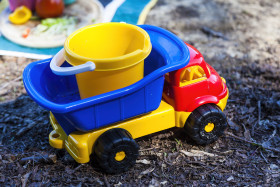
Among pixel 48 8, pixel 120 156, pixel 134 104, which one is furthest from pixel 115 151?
pixel 48 8

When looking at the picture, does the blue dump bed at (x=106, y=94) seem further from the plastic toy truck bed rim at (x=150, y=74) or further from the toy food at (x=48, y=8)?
the toy food at (x=48, y=8)

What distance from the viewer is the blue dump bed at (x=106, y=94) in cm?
160

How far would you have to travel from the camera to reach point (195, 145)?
2.06 m

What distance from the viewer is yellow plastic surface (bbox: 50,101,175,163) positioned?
1.73m

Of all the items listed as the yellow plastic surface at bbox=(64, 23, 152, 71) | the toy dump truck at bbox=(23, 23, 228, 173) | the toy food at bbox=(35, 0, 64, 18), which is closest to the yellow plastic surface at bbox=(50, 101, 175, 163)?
the toy dump truck at bbox=(23, 23, 228, 173)

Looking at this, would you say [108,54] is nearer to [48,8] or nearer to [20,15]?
[48,8]

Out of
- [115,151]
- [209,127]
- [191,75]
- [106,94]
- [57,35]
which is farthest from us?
[57,35]

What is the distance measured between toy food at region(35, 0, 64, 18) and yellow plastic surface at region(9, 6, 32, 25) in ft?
0.31

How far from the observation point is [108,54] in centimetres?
194

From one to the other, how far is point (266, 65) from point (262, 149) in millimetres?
979

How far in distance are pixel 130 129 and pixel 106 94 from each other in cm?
32

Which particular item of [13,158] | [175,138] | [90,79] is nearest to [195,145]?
[175,138]

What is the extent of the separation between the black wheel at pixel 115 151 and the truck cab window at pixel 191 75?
422mm

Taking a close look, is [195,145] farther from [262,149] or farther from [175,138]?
[262,149]
